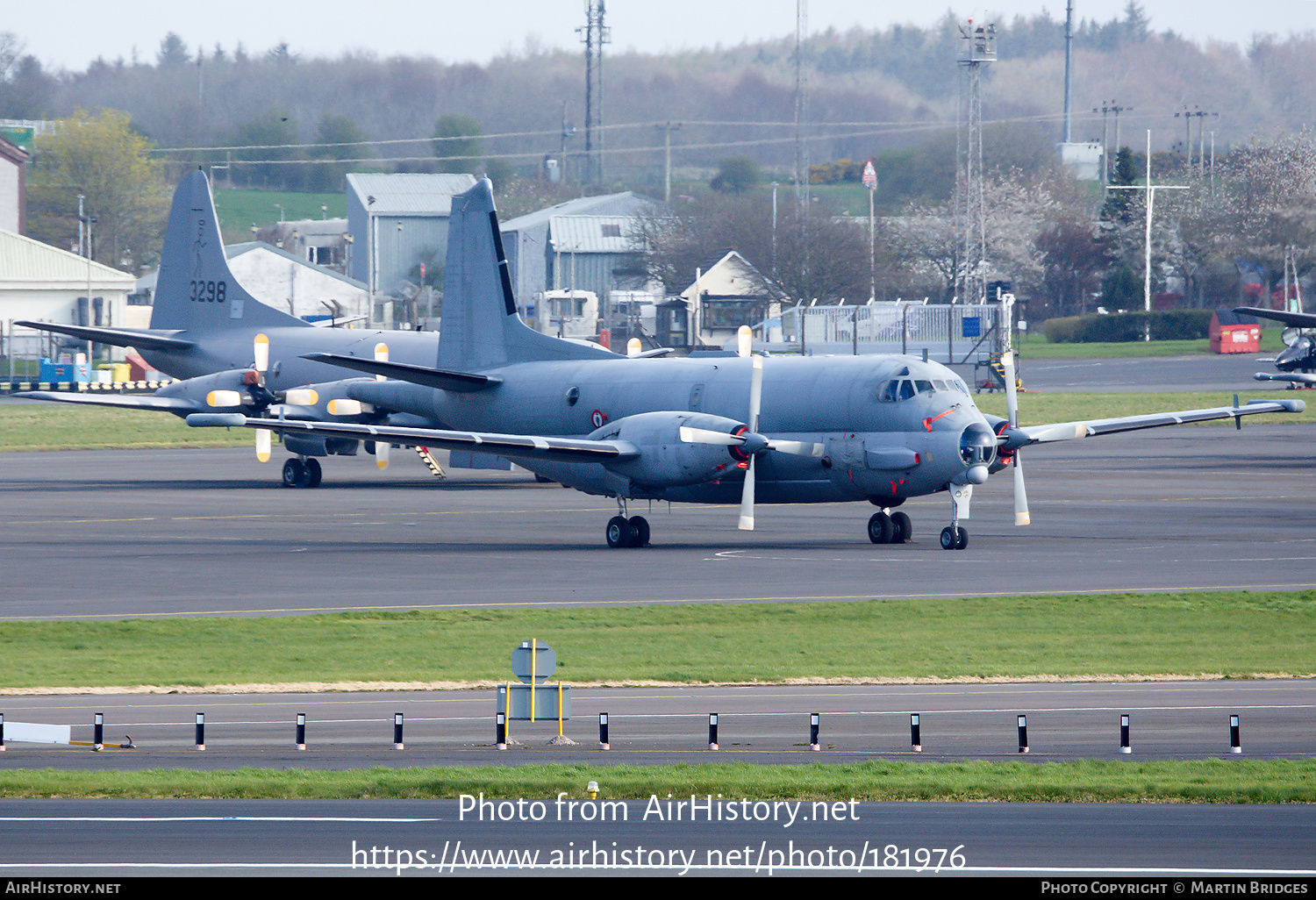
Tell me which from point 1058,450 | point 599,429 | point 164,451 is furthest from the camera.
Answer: point 164,451

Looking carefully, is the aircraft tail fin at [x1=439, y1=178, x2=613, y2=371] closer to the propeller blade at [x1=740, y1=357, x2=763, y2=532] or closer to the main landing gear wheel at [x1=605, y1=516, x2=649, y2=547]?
the main landing gear wheel at [x1=605, y1=516, x2=649, y2=547]

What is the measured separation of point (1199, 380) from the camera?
79.9m

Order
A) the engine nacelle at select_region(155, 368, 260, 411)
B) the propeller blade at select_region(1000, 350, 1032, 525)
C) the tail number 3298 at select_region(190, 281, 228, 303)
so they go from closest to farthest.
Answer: the propeller blade at select_region(1000, 350, 1032, 525) < the engine nacelle at select_region(155, 368, 260, 411) < the tail number 3298 at select_region(190, 281, 228, 303)

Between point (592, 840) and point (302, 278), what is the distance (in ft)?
375

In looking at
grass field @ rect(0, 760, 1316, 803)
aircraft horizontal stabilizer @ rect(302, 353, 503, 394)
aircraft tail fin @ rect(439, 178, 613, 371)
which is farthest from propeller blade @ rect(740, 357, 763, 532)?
grass field @ rect(0, 760, 1316, 803)

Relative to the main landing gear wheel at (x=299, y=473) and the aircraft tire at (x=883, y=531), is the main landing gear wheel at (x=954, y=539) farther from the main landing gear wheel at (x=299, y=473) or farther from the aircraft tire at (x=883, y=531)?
the main landing gear wheel at (x=299, y=473)

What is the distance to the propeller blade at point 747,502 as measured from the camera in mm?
31297

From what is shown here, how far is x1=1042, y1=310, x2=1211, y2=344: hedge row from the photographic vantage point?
109 m

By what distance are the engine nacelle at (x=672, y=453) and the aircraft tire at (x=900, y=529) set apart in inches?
149

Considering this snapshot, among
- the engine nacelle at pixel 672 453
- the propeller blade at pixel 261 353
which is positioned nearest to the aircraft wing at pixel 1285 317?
the engine nacelle at pixel 672 453

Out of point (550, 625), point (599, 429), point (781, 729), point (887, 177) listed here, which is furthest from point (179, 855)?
point (887, 177)

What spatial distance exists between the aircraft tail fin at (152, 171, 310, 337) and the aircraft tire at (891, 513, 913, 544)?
27.4m

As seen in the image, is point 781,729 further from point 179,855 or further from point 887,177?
point 887,177

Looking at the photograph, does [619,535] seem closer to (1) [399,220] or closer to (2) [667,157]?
(2) [667,157]
